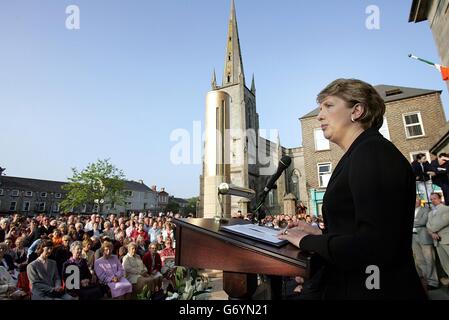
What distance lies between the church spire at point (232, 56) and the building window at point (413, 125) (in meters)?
32.7

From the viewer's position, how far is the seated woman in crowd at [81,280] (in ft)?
20.2

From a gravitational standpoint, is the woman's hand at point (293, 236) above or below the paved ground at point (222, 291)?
above

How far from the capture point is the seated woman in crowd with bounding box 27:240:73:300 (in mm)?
5703

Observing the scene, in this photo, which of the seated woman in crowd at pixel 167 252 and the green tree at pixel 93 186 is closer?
the seated woman in crowd at pixel 167 252

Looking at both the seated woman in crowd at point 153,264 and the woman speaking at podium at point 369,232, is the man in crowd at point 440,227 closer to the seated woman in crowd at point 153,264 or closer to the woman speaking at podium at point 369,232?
the woman speaking at podium at point 369,232

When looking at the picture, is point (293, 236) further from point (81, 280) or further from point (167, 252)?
point (167, 252)

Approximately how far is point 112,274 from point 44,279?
1.59 meters

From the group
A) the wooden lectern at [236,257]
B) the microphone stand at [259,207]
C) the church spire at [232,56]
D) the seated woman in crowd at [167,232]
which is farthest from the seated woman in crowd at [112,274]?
the church spire at [232,56]

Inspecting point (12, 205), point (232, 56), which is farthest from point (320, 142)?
point (12, 205)

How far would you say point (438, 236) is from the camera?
716cm

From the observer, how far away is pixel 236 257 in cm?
136

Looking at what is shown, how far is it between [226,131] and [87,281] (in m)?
7.60

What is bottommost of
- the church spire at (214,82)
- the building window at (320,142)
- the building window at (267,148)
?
the building window at (320,142)
